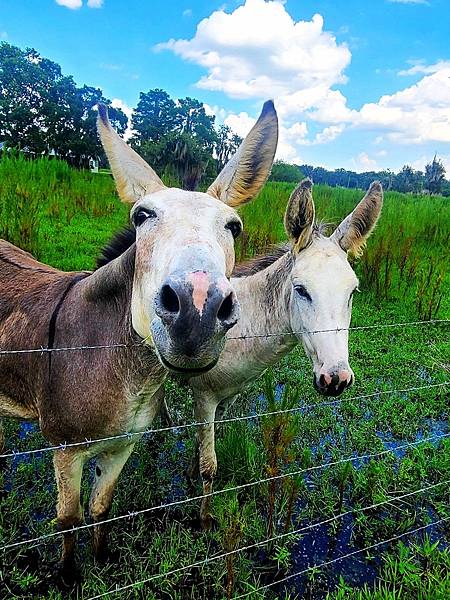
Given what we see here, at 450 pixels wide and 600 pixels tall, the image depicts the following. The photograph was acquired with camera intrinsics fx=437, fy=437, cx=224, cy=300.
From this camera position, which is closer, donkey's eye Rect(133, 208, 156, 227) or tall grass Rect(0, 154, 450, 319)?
donkey's eye Rect(133, 208, 156, 227)

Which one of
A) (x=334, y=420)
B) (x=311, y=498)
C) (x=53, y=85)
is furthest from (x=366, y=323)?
(x=53, y=85)

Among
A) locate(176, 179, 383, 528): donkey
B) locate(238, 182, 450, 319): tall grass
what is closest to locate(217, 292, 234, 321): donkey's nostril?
locate(176, 179, 383, 528): donkey

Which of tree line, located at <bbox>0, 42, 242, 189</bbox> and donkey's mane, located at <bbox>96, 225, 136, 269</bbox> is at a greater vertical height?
tree line, located at <bbox>0, 42, 242, 189</bbox>

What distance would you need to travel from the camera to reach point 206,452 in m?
2.93

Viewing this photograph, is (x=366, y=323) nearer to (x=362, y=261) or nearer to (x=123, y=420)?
(x=362, y=261)

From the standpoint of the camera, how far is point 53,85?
129ft

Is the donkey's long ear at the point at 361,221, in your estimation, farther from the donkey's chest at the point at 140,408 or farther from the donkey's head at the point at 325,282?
the donkey's chest at the point at 140,408

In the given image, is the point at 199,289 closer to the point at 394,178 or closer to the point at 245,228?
the point at 245,228

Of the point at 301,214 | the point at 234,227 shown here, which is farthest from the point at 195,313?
the point at 301,214

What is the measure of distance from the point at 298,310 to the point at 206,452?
3.79 ft

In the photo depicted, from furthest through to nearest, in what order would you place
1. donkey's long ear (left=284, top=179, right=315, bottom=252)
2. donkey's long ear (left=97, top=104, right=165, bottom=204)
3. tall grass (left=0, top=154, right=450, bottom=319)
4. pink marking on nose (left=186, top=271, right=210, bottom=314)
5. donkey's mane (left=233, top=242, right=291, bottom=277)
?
tall grass (left=0, top=154, right=450, bottom=319), donkey's mane (left=233, top=242, right=291, bottom=277), donkey's long ear (left=284, top=179, right=315, bottom=252), donkey's long ear (left=97, top=104, right=165, bottom=204), pink marking on nose (left=186, top=271, right=210, bottom=314)

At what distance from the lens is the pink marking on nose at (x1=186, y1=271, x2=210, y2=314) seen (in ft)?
4.14

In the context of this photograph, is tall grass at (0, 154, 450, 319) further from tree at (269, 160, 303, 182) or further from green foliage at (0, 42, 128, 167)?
green foliage at (0, 42, 128, 167)

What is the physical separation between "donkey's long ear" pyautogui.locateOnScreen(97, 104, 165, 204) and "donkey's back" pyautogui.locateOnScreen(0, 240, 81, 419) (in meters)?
0.76
